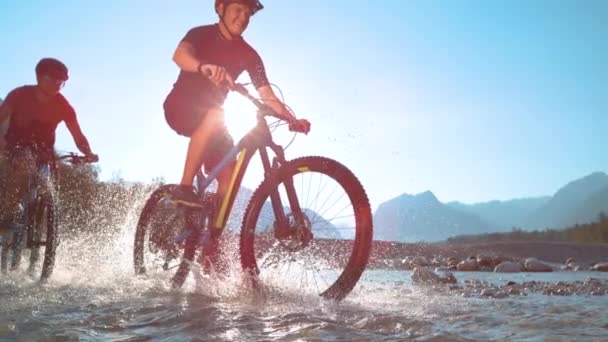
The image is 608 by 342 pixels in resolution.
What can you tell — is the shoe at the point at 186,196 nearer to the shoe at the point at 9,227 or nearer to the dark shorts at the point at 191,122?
the dark shorts at the point at 191,122

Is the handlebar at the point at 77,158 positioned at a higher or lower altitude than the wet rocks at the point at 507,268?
higher

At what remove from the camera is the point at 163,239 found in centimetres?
513

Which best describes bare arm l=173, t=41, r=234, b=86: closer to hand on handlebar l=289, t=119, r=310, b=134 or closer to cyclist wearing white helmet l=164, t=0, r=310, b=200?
cyclist wearing white helmet l=164, t=0, r=310, b=200

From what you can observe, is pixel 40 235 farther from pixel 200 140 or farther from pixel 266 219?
pixel 266 219

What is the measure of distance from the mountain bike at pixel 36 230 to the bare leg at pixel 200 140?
6.50 feet

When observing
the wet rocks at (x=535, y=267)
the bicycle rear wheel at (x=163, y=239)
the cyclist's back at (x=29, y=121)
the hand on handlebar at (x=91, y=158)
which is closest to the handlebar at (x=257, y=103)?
the bicycle rear wheel at (x=163, y=239)

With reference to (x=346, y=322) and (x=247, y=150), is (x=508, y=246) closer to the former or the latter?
(x=247, y=150)

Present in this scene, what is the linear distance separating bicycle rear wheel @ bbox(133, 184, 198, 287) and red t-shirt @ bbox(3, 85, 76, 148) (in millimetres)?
1608

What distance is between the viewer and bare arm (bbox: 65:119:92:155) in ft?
21.1

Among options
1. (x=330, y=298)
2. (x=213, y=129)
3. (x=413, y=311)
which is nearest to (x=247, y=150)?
(x=213, y=129)

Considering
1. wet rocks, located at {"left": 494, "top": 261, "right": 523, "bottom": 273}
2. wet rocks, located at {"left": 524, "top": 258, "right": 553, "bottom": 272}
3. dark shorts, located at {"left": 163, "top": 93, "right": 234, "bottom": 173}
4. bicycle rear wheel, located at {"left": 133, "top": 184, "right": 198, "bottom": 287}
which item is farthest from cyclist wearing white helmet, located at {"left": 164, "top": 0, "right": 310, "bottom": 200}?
wet rocks, located at {"left": 524, "top": 258, "right": 553, "bottom": 272}

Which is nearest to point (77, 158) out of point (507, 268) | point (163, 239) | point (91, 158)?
point (91, 158)

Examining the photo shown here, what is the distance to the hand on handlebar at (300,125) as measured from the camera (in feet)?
14.5

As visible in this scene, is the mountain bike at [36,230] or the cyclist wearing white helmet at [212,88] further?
the mountain bike at [36,230]
